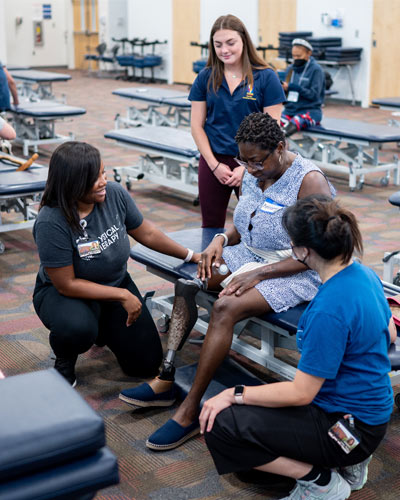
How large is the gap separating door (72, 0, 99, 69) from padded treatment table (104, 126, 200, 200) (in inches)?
534

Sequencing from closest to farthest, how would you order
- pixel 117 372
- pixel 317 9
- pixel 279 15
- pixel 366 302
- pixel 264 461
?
pixel 366 302 < pixel 264 461 < pixel 117 372 < pixel 317 9 < pixel 279 15

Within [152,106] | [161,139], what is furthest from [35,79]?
[161,139]

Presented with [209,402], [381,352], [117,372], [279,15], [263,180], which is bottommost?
[117,372]

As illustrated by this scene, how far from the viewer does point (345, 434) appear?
194cm

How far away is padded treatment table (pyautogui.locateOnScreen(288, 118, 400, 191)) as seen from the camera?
237 inches

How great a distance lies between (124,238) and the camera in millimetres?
2830

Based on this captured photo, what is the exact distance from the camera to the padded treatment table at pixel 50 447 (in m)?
1.38

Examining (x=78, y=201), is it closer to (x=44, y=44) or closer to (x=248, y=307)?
(x=248, y=307)

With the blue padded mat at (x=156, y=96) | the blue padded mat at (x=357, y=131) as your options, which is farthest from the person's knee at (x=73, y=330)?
the blue padded mat at (x=156, y=96)

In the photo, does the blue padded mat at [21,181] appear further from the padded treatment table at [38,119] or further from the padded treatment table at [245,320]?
the padded treatment table at [38,119]

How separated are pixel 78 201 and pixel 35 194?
184 centimetres

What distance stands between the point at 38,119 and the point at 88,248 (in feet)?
16.9

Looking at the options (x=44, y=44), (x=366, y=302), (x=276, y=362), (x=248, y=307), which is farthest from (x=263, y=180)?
(x=44, y=44)

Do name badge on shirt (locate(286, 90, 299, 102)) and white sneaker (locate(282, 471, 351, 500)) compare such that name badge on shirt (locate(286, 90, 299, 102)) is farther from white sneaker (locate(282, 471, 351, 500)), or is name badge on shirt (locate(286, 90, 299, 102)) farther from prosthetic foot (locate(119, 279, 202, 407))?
white sneaker (locate(282, 471, 351, 500))
